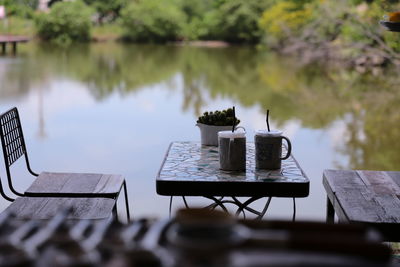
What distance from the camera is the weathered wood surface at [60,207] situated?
2467mm

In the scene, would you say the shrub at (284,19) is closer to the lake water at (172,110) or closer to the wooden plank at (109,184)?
the lake water at (172,110)

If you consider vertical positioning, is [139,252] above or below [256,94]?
above

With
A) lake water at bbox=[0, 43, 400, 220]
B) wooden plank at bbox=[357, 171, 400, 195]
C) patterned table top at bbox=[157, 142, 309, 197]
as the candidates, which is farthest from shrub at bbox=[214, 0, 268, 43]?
patterned table top at bbox=[157, 142, 309, 197]

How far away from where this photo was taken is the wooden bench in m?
2.11

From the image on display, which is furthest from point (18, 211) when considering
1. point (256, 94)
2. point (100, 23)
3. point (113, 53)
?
point (100, 23)

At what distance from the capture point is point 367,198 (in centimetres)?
238

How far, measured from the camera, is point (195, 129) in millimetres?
7965

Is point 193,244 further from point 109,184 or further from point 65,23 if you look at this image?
point 65,23

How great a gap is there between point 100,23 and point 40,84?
17.3m

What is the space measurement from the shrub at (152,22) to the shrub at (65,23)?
1.85 metres

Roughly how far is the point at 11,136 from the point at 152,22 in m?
26.8

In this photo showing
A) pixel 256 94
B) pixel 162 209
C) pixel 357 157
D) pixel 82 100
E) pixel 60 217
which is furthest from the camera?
pixel 256 94

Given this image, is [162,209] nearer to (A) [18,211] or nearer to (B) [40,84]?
(A) [18,211]

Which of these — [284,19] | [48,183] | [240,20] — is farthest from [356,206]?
[240,20]
